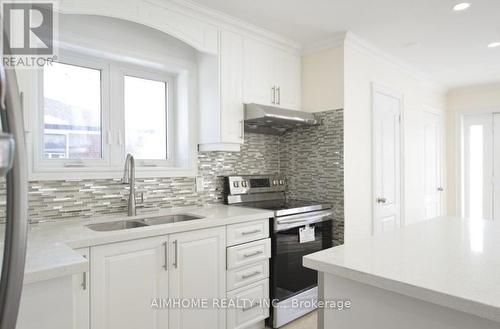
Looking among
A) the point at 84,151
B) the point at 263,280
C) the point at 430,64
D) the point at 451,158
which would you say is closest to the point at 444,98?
the point at 451,158

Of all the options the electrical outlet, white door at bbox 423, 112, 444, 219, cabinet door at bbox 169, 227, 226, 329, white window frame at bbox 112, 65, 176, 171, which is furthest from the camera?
white door at bbox 423, 112, 444, 219

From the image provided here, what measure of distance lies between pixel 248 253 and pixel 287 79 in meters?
1.74

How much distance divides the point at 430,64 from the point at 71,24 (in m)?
3.68

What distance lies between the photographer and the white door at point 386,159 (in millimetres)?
3225

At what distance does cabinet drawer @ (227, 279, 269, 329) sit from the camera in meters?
2.16

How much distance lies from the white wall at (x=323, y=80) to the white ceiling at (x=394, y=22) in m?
0.18

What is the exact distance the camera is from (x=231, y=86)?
8.50ft

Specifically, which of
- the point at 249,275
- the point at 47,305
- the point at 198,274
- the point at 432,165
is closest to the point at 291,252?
the point at 249,275

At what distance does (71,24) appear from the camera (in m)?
2.03

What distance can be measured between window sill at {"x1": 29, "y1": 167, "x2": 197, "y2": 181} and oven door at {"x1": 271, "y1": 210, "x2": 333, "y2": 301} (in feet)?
2.89

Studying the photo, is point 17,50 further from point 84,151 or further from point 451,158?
point 451,158

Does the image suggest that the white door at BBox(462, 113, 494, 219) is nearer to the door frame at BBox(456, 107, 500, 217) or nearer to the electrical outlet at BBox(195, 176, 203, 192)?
the door frame at BBox(456, 107, 500, 217)

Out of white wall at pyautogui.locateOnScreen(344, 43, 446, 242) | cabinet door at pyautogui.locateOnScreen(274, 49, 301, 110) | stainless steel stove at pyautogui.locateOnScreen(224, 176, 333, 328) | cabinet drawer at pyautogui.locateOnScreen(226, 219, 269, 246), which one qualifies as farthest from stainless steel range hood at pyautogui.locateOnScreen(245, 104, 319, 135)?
cabinet drawer at pyautogui.locateOnScreen(226, 219, 269, 246)

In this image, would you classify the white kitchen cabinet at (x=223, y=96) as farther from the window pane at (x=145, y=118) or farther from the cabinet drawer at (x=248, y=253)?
the cabinet drawer at (x=248, y=253)
